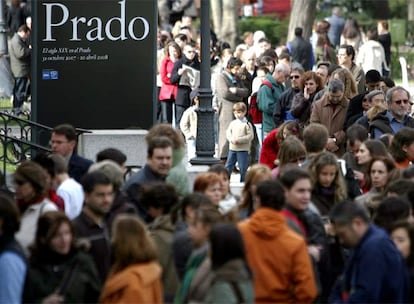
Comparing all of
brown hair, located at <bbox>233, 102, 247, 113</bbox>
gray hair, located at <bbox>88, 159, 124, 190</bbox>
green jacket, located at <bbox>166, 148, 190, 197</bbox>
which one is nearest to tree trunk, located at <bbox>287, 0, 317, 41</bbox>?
brown hair, located at <bbox>233, 102, 247, 113</bbox>

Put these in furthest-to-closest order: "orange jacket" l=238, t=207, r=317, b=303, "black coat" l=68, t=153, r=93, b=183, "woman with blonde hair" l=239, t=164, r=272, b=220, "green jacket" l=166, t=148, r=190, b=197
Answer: "black coat" l=68, t=153, r=93, b=183 → "green jacket" l=166, t=148, r=190, b=197 → "woman with blonde hair" l=239, t=164, r=272, b=220 → "orange jacket" l=238, t=207, r=317, b=303

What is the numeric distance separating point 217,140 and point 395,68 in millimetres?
17672

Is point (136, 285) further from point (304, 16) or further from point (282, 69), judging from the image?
point (304, 16)

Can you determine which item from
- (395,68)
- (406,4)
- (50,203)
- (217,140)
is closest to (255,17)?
(406,4)

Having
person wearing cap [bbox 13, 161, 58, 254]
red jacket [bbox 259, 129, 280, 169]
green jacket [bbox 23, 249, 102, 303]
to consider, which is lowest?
green jacket [bbox 23, 249, 102, 303]

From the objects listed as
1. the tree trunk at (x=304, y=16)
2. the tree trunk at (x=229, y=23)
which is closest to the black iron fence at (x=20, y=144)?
the tree trunk at (x=304, y=16)

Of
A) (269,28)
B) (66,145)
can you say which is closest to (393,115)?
(66,145)

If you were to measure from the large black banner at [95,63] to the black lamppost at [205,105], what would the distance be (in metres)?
0.88

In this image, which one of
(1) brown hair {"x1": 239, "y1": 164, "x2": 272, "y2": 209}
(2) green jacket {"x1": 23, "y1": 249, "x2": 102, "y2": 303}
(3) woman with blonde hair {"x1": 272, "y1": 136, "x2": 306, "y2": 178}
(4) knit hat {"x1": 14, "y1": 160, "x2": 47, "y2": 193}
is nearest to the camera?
(2) green jacket {"x1": 23, "y1": 249, "x2": 102, "y2": 303}

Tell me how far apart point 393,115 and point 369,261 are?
24.3 feet

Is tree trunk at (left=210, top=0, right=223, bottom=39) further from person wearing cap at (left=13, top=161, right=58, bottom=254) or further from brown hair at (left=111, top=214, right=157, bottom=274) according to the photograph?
brown hair at (left=111, top=214, right=157, bottom=274)

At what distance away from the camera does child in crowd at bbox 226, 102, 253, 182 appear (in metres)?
22.5

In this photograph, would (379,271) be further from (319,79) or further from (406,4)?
(406,4)

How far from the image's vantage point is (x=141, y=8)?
20688 mm
